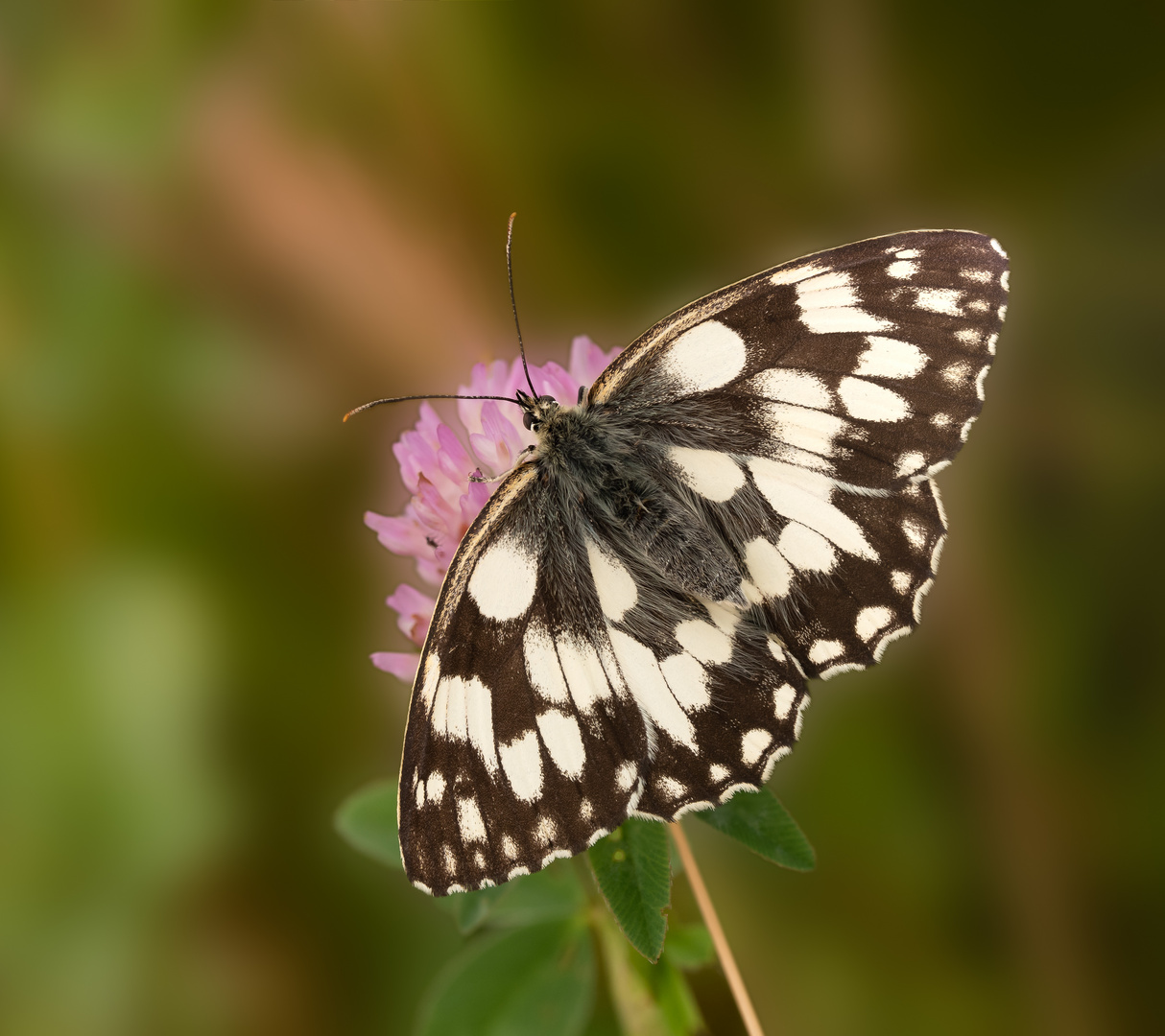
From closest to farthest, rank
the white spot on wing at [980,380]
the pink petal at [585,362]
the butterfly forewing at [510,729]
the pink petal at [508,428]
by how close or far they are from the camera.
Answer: the butterfly forewing at [510,729] → the white spot on wing at [980,380] → the pink petal at [508,428] → the pink petal at [585,362]

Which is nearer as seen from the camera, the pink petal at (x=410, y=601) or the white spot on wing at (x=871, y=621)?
the white spot on wing at (x=871, y=621)

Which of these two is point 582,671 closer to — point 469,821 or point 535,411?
point 469,821

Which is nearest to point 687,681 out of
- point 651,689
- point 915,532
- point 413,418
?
point 651,689

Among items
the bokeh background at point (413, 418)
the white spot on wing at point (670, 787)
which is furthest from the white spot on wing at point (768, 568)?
the bokeh background at point (413, 418)

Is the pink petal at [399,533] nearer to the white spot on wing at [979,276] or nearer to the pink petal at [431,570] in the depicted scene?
the pink petal at [431,570]

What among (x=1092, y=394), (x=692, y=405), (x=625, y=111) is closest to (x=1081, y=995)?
(x=1092, y=394)

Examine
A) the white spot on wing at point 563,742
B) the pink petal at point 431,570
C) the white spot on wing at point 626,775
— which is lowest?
the white spot on wing at point 626,775

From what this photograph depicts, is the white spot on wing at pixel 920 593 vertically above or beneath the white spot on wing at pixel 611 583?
beneath

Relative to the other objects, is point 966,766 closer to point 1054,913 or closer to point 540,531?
point 1054,913
